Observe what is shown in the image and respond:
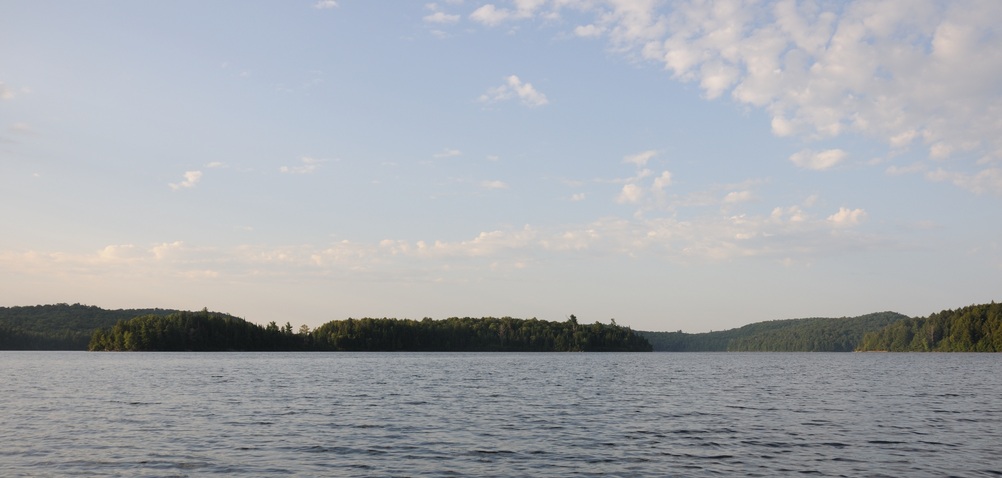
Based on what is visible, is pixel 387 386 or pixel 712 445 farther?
pixel 387 386

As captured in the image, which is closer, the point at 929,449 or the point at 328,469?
the point at 328,469

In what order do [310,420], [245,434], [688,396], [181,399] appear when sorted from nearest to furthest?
1. [245,434]
2. [310,420]
3. [181,399]
4. [688,396]

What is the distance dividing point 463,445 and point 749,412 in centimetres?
2453

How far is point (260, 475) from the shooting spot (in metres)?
27.7

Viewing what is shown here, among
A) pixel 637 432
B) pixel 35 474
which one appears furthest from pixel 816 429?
pixel 35 474

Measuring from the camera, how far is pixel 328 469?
29.0 metres

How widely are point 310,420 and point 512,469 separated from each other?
19859 millimetres

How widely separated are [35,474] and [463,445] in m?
17.3

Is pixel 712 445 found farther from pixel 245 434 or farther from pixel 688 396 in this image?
pixel 688 396

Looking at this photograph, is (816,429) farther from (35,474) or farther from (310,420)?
(35,474)

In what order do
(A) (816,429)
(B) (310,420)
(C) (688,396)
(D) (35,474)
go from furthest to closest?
(C) (688,396) → (B) (310,420) → (A) (816,429) → (D) (35,474)

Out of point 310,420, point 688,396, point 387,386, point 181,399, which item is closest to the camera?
point 310,420

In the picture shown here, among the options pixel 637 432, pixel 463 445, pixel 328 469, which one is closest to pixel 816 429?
pixel 637 432

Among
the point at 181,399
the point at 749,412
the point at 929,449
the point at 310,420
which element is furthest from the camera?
the point at 181,399
